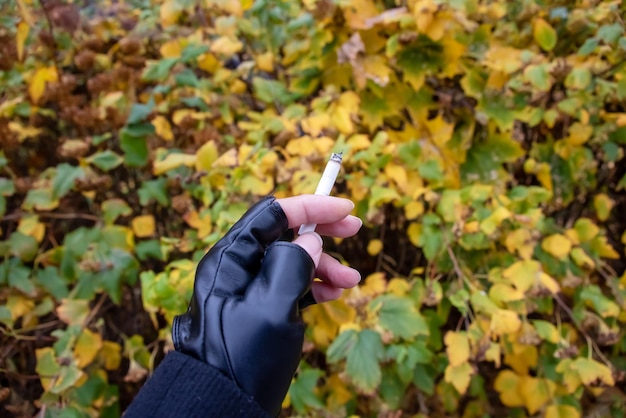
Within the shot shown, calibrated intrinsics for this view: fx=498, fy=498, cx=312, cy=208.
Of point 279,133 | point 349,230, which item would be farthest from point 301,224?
point 279,133

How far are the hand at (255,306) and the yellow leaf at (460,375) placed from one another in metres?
0.66

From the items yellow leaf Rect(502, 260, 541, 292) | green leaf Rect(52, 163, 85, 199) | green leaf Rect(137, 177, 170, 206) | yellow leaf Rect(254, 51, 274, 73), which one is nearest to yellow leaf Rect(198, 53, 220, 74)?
yellow leaf Rect(254, 51, 274, 73)

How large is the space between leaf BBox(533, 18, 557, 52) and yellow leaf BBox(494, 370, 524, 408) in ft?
3.39

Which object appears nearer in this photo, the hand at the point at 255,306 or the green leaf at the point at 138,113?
the hand at the point at 255,306

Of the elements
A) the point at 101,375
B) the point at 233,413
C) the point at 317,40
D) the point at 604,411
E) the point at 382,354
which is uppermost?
the point at 317,40

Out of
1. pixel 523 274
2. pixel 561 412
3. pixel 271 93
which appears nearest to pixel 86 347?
pixel 271 93

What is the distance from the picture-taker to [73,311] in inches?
57.2

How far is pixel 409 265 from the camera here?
5.73 feet

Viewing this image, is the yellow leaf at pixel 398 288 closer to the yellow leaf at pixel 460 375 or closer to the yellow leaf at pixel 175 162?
the yellow leaf at pixel 460 375

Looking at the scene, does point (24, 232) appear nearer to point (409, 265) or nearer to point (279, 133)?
point (279, 133)

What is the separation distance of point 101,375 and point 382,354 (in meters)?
0.84

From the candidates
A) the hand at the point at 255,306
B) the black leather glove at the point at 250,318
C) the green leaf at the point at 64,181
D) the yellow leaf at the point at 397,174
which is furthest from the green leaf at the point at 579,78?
the green leaf at the point at 64,181

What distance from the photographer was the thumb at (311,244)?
879 millimetres

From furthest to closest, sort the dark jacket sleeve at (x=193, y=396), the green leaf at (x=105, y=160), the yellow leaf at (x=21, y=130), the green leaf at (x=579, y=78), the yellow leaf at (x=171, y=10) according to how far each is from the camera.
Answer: the yellow leaf at (x=171, y=10), the yellow leaf at (x=21, y=130), the green leaf at (x=105, y=160), the green leaf at (x=579, y=78), the dark jacket sleeve at (x=193, y=396)
